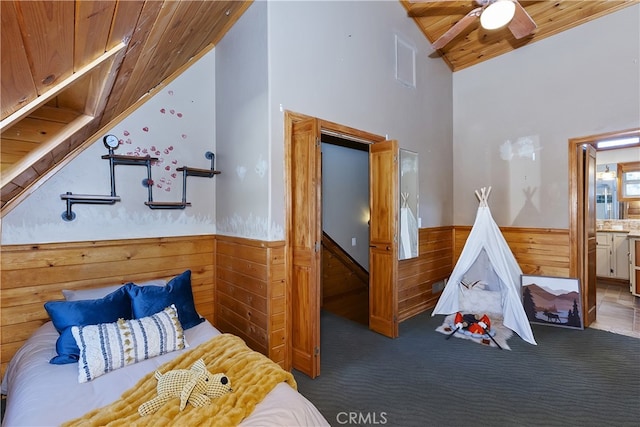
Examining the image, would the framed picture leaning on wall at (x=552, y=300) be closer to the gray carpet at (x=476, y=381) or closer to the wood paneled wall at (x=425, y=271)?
the gray carpet at (x=476, y=381)

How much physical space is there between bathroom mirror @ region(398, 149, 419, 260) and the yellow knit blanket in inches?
83.4

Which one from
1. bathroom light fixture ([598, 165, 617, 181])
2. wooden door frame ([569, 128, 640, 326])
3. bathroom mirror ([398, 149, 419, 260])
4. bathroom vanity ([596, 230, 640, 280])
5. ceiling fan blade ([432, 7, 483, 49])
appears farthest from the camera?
bathroom light fixture ([598, 165, 617, 181])

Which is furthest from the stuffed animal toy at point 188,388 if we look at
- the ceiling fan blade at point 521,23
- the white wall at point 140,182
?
the ceiling fan blade at point 521,23

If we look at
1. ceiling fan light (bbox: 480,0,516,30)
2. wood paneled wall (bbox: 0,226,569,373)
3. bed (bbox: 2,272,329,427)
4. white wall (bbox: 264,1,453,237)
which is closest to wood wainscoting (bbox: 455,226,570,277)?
wood paneled wall (bbox: 0,226,569,373)

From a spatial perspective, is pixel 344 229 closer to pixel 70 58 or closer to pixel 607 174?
pixel 70 58

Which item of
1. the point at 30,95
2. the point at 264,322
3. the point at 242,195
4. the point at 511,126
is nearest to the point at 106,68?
the point at 30,95

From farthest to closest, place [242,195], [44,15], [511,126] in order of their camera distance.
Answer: [511,126] → [242,195] → [44,15]

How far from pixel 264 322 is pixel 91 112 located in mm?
1850

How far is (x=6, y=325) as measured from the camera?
2.09 meters

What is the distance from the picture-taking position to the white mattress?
1303 millimetres

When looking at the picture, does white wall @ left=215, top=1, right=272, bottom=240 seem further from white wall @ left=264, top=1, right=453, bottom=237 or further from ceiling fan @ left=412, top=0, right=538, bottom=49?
ceiling fan @ left=412, top=0, right=538, bottom=49

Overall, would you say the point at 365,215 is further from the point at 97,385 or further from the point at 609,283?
the point at 609,283

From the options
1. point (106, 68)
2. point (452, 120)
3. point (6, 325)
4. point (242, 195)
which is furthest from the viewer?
point (452, 120)

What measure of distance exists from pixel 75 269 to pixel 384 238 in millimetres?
2839
